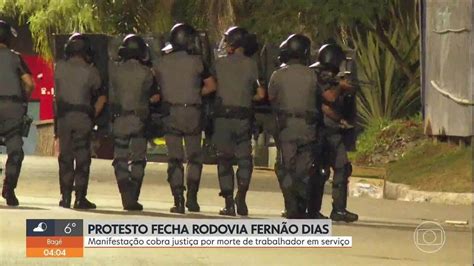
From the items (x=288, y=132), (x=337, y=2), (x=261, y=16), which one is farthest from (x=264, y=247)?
(x=261, y=16)

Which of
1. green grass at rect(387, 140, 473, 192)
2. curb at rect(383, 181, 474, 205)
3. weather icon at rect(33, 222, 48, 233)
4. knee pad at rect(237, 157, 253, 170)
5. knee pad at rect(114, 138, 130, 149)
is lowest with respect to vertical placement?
curb at rect(383, 181, 474, 205)

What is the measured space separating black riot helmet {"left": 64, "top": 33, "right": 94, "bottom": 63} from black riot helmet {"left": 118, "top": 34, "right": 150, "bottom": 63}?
365mm

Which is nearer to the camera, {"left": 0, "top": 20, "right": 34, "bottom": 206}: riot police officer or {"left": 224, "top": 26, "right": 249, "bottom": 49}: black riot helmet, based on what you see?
{"left": 224, "top": 26, "right": 249, "bottom": 49}: black riot helmet

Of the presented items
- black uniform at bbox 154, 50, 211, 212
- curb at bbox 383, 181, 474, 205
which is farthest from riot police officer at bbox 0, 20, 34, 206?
Result: curb at bbox 383, 181, 474, 205

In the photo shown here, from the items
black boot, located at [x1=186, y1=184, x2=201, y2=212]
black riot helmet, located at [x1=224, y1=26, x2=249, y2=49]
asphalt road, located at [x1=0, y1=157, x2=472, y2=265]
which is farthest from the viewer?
black boot, located at [x1=186, y1=184, x2=201, y2=212]

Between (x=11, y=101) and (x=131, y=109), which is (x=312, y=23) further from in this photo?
(x=11, y=101)

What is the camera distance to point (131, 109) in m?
13.9

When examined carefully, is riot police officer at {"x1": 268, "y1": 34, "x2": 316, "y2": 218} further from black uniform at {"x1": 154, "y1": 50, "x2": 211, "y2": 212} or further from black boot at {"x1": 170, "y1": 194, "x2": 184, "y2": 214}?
black boot at {"x1": 170, "y1": 194, "x2": 184, "y2": 214}

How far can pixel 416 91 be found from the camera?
21922 millimetres

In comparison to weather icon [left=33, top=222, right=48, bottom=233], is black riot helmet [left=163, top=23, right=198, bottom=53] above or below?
above

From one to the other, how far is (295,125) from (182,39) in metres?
1.41

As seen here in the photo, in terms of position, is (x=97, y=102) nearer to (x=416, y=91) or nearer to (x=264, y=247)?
(x=264, y=247)

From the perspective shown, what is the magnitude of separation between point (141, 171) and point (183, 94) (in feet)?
3.26

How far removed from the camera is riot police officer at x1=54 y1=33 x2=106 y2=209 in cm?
1395
